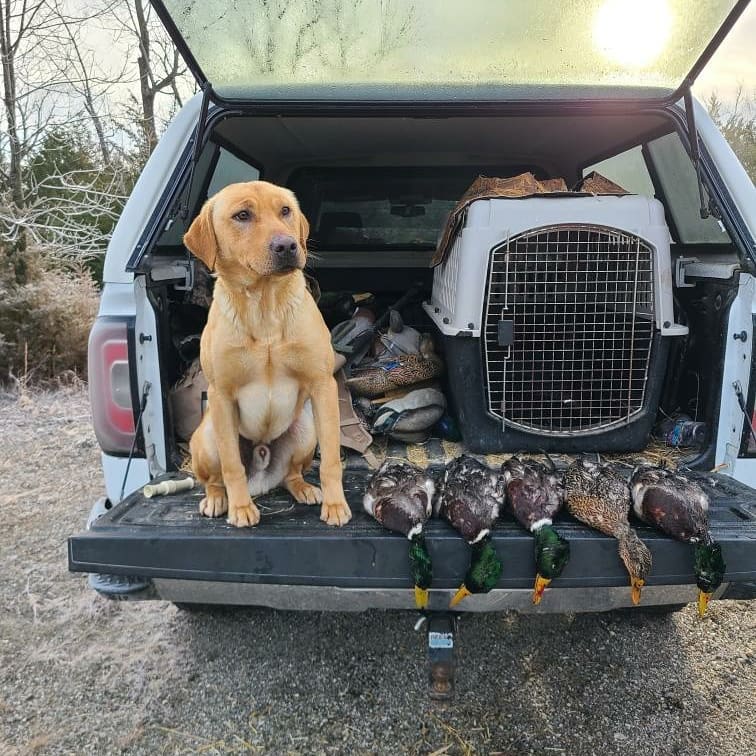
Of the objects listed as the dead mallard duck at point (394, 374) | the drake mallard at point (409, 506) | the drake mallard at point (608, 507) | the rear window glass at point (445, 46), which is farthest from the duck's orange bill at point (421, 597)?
the rear window glass at point (445, 46)

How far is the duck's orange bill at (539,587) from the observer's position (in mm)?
1744

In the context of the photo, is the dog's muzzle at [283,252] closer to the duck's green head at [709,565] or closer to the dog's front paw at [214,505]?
A: the dog's front paw at [214,505]

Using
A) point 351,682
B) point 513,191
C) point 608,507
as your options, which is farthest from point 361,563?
point 513,191

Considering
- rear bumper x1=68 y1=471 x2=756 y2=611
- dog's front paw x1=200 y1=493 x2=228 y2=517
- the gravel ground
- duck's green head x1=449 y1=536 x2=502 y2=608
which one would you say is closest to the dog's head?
dog's front paw x1=200 y1=493 x2=228 y2=517

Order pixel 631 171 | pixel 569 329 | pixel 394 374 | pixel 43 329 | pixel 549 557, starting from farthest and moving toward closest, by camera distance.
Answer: pixel 43 329
pixel 631 171
pixel 394 374
pixel 569 329
pixel 549 557

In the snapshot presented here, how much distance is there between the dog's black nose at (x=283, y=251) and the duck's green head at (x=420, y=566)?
0.98m

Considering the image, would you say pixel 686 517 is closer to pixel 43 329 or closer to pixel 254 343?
pixel 254 343

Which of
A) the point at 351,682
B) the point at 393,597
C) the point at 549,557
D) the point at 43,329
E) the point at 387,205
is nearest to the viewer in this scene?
the point at 549,557

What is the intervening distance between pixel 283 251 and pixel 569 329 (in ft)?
4.24

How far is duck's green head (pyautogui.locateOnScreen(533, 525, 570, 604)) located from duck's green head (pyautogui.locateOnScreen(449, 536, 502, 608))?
4.5 inches

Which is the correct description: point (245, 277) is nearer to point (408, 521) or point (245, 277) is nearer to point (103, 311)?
point (103, 311)

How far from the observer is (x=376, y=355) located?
136 inches

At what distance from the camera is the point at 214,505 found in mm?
2180

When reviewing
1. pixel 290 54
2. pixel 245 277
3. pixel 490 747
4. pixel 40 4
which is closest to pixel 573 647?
pixel 490 747
